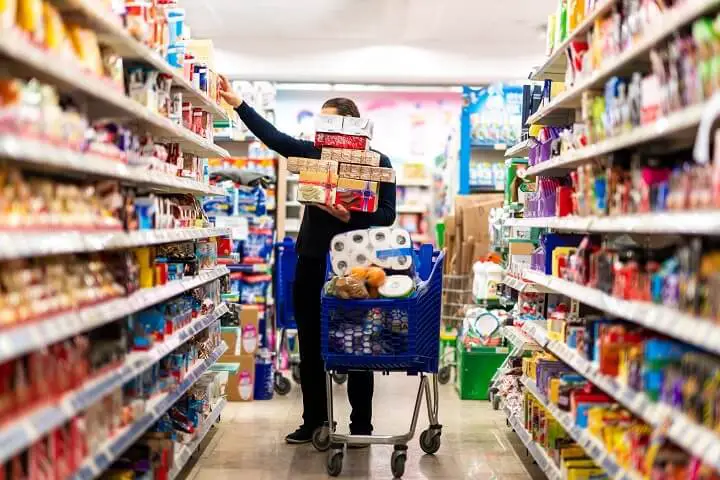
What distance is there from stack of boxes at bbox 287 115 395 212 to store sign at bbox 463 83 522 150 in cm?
344

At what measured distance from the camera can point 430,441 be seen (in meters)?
5.01

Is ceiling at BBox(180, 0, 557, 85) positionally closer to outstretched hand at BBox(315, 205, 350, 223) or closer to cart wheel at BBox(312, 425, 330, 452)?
outstretched hand at BBox(315, 205, 350, 223)

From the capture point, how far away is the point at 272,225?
25.9 feet

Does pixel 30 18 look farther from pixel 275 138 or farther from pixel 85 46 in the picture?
pixel 275 138

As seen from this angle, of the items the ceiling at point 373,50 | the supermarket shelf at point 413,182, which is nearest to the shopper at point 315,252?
the ceiling at point 373,50

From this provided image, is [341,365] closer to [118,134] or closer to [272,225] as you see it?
[118,134]

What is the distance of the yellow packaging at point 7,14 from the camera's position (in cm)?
218

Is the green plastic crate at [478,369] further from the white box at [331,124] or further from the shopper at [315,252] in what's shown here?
the white box at [331,124]

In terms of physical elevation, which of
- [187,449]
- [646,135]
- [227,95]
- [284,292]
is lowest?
[187,449]

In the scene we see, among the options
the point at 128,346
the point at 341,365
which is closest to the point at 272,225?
the point at 341,365

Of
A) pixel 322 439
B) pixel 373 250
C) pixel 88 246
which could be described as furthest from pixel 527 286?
pixel 88 246

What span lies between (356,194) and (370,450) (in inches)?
59.2

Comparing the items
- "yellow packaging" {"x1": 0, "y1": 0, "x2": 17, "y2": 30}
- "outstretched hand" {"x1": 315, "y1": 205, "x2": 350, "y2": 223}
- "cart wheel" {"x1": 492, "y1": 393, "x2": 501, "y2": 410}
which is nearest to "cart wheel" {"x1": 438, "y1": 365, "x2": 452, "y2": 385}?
"cart wheel" {"x1": 492, "y1": 393, "x2": 501, "y2": 410}

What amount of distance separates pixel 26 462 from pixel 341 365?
207cm
